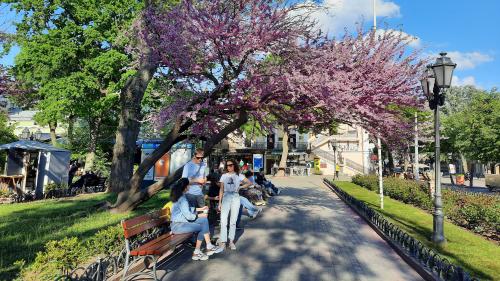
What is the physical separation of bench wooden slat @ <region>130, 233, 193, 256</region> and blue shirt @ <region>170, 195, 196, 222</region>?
0.28 metres

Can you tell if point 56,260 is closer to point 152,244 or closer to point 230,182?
point 152,244

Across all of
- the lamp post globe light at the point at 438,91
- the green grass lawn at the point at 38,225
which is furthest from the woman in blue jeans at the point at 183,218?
the lamp post globe light at the point at 438,91

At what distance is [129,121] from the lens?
1305cm

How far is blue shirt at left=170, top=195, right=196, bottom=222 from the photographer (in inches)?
255

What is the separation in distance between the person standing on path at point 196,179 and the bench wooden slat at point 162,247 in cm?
124

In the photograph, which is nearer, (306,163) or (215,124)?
(215,124)

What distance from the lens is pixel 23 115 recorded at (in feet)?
232

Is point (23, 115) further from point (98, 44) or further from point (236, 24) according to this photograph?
point (236, 24)

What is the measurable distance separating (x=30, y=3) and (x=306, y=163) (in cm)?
3652

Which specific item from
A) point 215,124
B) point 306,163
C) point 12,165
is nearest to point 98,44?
point 12,165

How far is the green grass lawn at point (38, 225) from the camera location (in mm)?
6594

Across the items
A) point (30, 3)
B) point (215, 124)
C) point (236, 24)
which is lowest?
point (215, 124)

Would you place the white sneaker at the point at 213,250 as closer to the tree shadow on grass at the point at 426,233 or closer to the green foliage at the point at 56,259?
the green foliage at the point at 56,259

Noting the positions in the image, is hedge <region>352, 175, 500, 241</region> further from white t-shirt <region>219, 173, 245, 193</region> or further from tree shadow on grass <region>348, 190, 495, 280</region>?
white t-shirt <region>219, 173, 245, 193</region>
